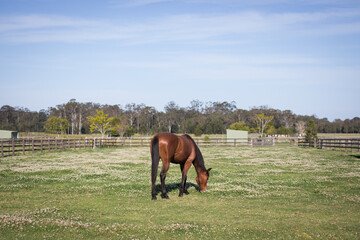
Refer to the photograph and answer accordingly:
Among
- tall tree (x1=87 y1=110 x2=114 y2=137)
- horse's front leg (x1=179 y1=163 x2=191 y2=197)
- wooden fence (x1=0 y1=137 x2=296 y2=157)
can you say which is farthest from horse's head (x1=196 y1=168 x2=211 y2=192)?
tall tree (x1=87 y1=110 x2=114 y2=137)

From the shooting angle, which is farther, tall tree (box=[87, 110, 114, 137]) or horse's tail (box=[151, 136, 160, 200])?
tall tree (box=[87, 110, 114, 137])

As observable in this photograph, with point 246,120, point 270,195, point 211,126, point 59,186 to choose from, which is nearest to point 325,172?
point 270,195

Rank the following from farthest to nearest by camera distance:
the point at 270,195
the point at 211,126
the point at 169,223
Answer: the point at 211,126
the point at 270,195
the point at 169,223

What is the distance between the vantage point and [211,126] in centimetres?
11456

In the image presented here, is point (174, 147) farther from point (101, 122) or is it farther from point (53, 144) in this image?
point (101, 122)

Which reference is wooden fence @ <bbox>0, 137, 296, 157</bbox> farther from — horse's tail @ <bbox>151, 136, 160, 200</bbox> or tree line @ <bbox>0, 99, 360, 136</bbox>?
tree line @ <bbox>0, 99, 360, 136</bbox>

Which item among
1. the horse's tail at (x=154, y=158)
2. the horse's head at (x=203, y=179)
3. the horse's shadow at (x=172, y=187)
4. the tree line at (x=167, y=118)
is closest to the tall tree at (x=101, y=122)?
the tree line at (x=167, y=118)

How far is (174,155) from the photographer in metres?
11.7

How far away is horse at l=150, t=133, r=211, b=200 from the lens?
11078 mm

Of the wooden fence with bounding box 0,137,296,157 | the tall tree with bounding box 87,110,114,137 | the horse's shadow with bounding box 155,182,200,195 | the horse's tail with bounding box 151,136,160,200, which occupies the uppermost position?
the tall tree with bounding box 87,110,114,137

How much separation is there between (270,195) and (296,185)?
9.52 ft

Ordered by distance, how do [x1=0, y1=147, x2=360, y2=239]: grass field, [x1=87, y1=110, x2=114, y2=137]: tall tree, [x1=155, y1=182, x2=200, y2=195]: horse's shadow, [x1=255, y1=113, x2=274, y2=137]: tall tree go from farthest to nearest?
[x1=255, y1=113, x2=274, y2=137]: tall tree → [x1=87, y1=110, x2=114, y2=137]: tall tree → [x1=155, y1=182, x2=200, y2=195]: horse's shadow → [x1=0, y1=147, x2=360, y2=239]: grass field

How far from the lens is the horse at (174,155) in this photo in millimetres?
11078

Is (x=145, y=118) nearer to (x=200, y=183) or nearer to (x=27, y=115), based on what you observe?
(x=27, y=115)
